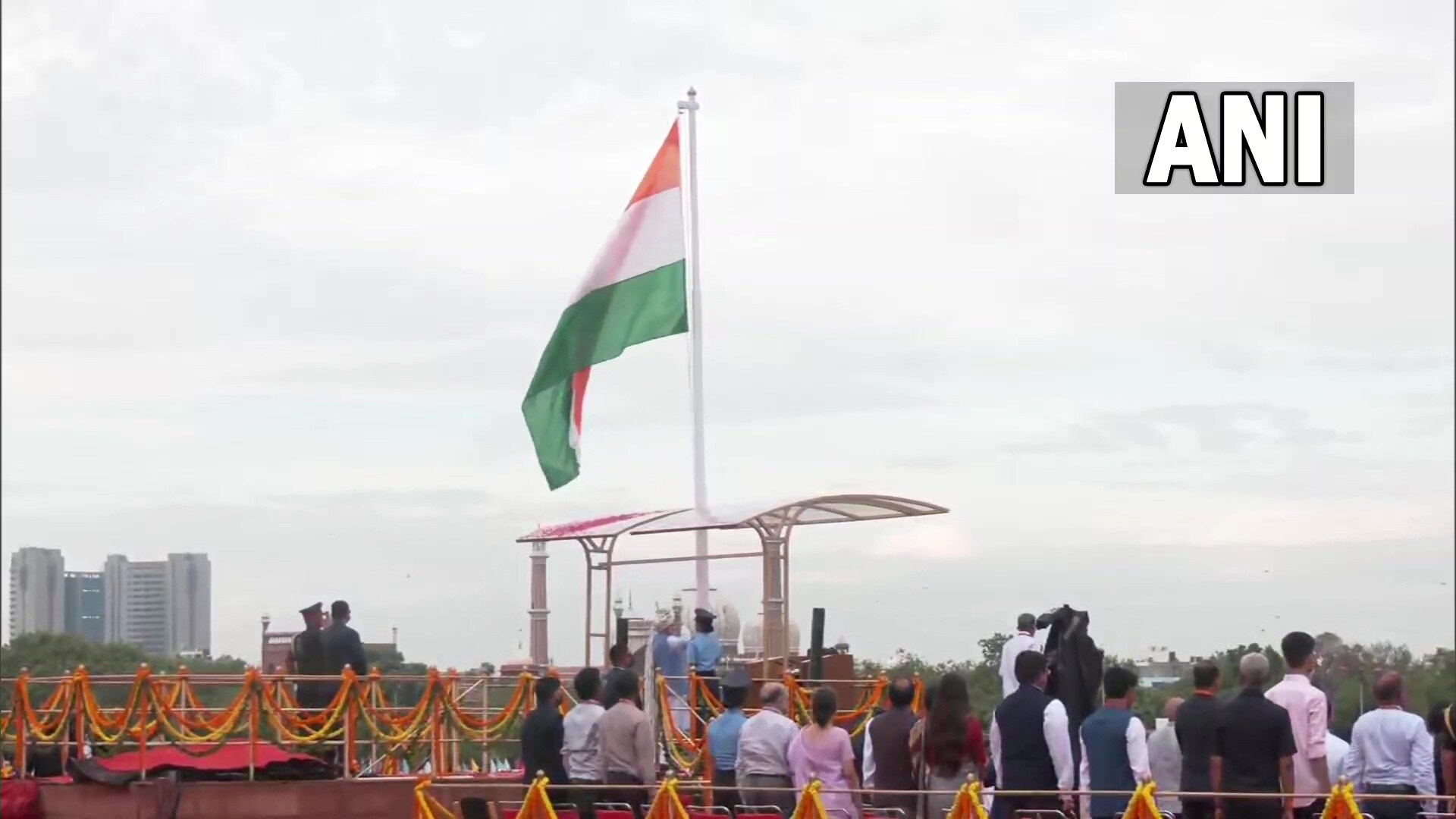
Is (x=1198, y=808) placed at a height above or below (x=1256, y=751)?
below

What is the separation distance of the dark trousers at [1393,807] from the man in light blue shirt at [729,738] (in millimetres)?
4030

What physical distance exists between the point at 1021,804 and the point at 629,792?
8.76 ft

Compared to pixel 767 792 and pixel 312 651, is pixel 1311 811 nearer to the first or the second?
pixel 767 792

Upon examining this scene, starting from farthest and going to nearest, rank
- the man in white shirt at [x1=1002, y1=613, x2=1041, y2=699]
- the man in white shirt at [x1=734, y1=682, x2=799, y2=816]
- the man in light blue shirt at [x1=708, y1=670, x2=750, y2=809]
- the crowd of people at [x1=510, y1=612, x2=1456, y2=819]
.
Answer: the man in white shirt at [x1=1002, y1=613, x2=1041, y2=699]
the man in light blue shirt at [x1=708, y1=670, x2=750, y2=809]
the man in white shirt at [x1=734, y1=682, x2=799, y2=816]
the crowd of people at [x1=510, y1=612, x2=1456, y2=819]

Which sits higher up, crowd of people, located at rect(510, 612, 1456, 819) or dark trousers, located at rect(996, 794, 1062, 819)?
crowd of people, located at rect(510, 612, 1456, 819)

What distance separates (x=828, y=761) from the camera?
13500 millimetres

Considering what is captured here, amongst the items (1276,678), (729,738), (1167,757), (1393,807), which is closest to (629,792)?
(729,738)

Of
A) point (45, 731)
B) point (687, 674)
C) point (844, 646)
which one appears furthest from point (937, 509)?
point (45, 731)

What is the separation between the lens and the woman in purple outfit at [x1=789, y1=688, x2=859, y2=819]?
13367 millimetres

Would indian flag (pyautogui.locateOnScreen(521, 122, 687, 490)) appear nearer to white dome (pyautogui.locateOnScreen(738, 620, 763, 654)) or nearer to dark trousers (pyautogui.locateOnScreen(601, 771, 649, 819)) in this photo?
white dome (pyautogui.locateOnScreen(738, 620, 763, 654))

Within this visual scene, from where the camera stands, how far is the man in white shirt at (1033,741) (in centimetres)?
1266

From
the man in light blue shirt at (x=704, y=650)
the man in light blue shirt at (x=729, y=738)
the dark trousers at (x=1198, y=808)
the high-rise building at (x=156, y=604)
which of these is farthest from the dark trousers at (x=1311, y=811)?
the high-rise building at (x=156, y=604)

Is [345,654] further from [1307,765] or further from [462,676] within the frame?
[1307,765]

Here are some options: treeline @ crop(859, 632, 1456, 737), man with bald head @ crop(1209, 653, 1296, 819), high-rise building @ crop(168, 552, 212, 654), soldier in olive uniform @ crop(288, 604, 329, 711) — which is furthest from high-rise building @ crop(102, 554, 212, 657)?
man with bald head @ crop(1209, 653, 1296, 819)
